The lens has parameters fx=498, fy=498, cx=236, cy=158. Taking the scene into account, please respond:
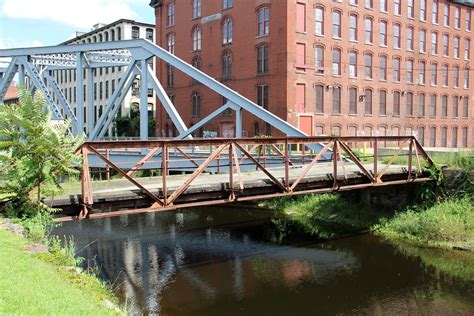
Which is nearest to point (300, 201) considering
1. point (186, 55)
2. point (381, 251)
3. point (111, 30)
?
point (381, 251)

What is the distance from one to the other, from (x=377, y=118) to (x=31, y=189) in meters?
38.7

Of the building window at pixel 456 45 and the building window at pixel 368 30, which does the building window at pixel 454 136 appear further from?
the building window at pixel 368 30

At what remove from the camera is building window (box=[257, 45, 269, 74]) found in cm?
3956

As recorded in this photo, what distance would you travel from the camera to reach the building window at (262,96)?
39.6 m

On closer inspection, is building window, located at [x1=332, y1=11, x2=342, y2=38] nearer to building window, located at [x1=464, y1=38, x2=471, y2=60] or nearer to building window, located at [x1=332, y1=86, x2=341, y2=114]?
building window, located at [x1=332, y1=86, x2=341, y2=114]

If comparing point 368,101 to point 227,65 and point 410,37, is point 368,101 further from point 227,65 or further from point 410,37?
point 227,65

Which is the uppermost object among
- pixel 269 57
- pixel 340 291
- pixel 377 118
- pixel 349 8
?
pixel 349 8

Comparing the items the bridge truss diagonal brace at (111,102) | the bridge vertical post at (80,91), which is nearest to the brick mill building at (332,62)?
the bridge truss diagonal brace at (111,102)

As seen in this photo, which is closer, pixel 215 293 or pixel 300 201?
pixel 215 293

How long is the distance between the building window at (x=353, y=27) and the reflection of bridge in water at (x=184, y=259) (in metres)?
27.8

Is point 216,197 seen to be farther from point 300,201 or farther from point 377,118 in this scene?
point 377,118

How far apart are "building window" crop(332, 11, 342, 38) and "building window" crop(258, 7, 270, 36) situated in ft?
18.4

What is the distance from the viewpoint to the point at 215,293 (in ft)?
37.6

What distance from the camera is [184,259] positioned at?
1430 centimetres
